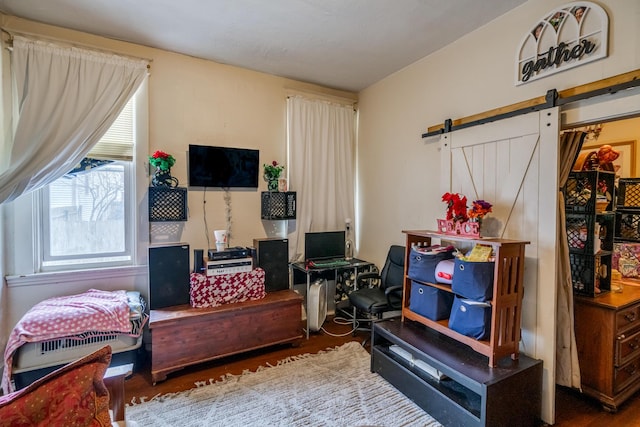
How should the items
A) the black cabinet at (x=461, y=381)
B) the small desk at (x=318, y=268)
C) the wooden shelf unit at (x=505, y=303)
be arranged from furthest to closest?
the small desk at (x=318, y=268) → the wooden shelf unit at (x=505, y=303) → the black cabinet at (x=461, y=381)

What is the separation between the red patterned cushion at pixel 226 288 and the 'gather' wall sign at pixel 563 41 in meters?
2.69

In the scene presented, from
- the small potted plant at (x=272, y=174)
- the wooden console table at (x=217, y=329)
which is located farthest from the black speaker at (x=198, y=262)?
the small potted plant at (x=272, y=174)

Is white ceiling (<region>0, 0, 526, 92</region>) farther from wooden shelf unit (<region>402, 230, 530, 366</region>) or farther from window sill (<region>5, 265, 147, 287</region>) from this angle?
window sill (<region>5, 265, 147, 287</region>)

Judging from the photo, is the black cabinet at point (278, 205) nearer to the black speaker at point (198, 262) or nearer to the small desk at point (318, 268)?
the small desk at point (318, 268)

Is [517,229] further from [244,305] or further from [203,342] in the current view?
[203,342]

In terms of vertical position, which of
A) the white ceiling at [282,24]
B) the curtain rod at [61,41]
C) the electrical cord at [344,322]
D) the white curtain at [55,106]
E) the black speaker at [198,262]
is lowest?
the electrical cord at [344,322]

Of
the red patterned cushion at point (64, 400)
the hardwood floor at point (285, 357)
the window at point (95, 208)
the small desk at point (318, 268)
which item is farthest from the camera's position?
the small desk at point (318, 268)

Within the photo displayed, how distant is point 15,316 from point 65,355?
0.64m

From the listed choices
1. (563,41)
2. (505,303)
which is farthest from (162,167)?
(563,41)

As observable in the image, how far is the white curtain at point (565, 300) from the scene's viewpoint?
198cm

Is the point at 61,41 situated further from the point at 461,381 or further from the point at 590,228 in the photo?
the point at 590,228

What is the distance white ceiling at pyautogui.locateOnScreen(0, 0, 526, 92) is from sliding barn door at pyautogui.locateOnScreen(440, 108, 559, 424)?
911mm

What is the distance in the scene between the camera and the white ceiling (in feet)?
7.00

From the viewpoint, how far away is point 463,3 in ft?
6.85
